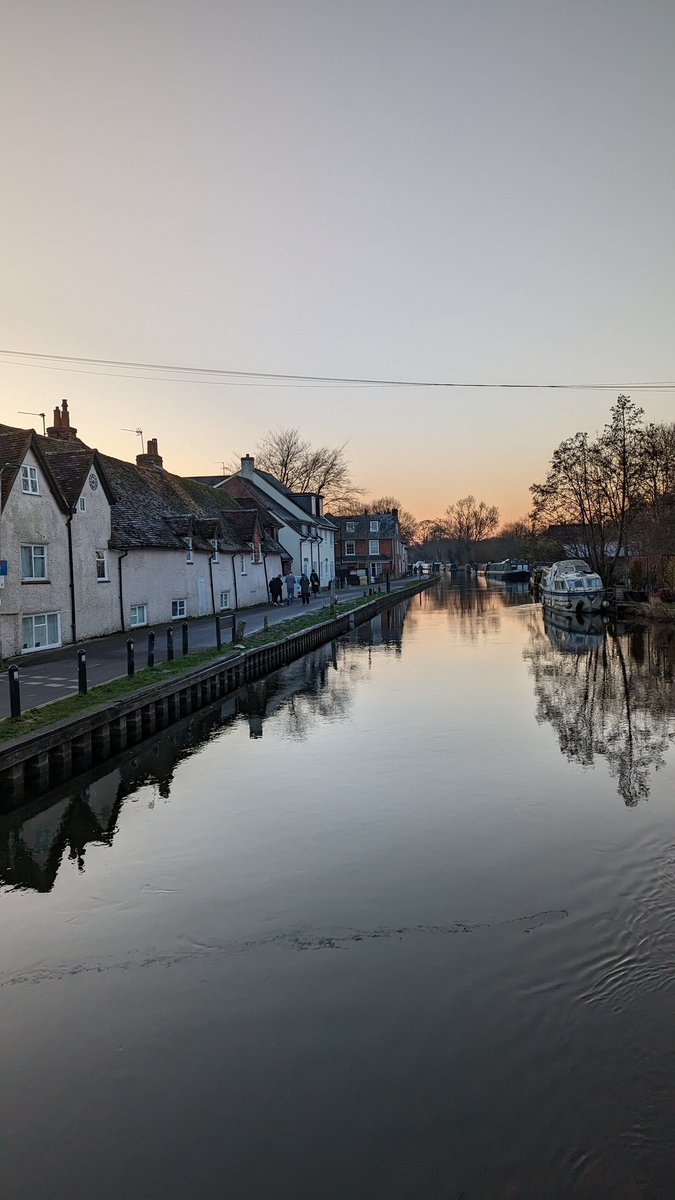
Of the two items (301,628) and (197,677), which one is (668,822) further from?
(301,628)

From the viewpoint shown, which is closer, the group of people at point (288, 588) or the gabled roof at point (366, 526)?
the group of people at point (288, 588)

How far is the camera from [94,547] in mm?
27203

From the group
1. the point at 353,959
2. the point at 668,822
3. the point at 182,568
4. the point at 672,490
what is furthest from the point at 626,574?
the point at 353,959

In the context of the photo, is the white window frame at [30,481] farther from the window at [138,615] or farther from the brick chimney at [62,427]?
the brick chimney at [62,427]

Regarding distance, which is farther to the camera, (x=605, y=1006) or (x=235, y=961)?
(x=235, y=961)

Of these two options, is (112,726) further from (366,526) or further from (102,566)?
(366,526)

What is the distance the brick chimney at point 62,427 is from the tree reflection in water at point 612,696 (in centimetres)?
2323

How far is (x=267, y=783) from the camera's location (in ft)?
44.6

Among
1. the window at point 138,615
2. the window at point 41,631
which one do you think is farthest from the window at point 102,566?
the window at point 41,631

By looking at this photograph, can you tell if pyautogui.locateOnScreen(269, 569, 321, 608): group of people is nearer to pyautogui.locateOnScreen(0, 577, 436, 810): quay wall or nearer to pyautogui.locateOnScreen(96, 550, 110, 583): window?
pyautogui.locateOnScreen(96, 550, 110, 583): window

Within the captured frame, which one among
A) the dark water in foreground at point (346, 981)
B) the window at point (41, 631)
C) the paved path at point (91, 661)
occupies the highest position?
the window at point (41, 631)

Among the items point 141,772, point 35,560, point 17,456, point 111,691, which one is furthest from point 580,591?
point 141,772

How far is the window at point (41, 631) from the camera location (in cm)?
2270

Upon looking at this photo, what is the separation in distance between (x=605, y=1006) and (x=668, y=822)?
5206 millimetres
